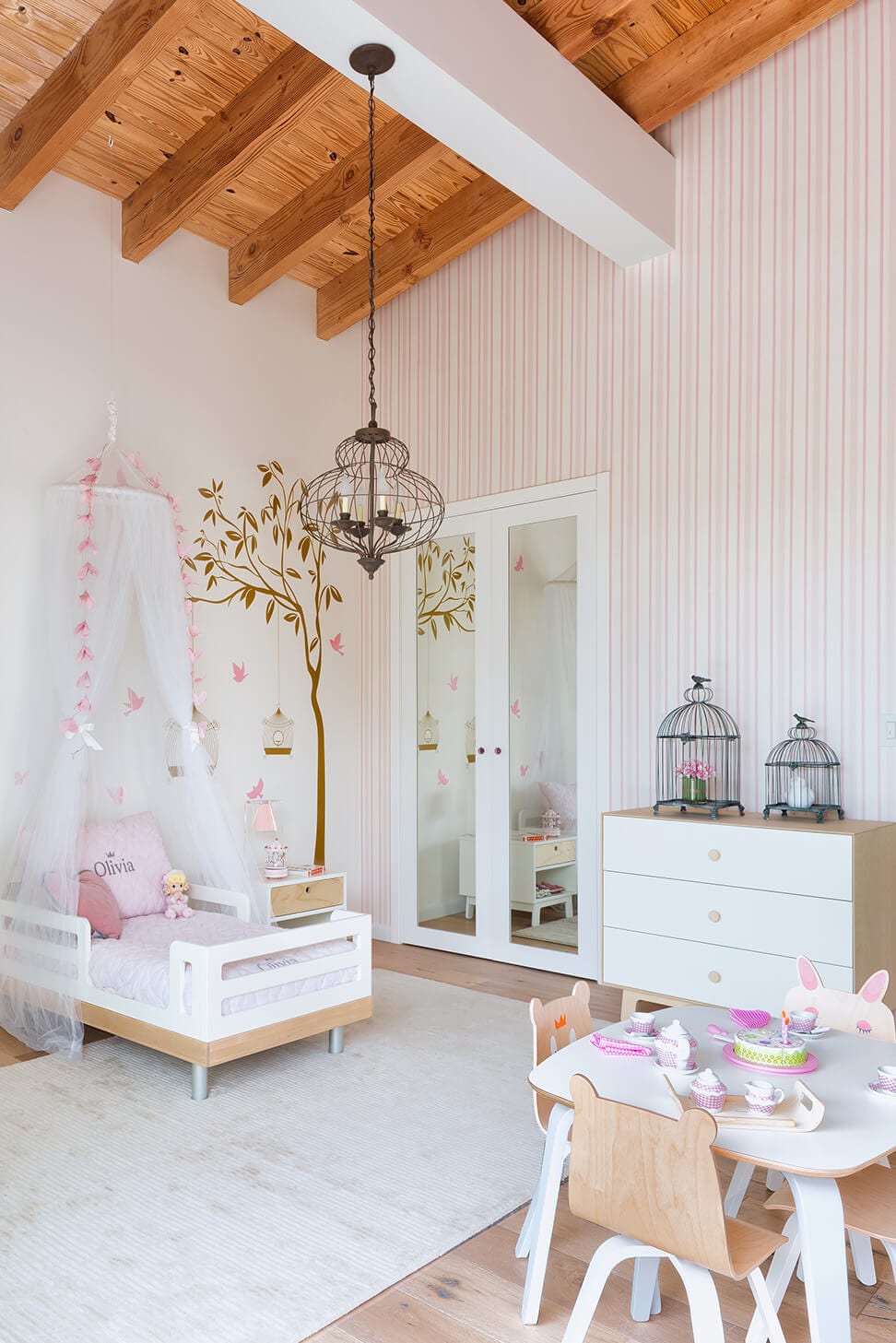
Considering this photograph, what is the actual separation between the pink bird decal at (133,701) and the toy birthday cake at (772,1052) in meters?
3.16

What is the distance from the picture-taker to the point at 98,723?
4281mm

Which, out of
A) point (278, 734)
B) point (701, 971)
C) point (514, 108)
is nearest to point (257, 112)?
point (514, 108)

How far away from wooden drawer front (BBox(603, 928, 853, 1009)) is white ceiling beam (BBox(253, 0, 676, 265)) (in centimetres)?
297

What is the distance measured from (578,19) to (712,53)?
2.32 ft

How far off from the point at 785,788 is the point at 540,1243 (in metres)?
2.37

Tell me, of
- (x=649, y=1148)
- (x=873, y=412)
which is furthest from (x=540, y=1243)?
(x=873, y=412)

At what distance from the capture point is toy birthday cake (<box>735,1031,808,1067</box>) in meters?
2.06

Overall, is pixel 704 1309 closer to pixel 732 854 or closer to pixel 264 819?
pixel 732 854

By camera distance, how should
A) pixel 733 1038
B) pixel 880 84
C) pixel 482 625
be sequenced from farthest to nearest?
pixel 482 625, pixel 880 84, pixel 733 1038

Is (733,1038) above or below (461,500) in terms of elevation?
below

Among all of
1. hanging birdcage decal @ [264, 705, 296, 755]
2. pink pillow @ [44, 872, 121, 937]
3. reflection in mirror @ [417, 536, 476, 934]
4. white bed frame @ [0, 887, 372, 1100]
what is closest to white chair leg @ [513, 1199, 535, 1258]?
white bed frame @ [0, 887, 372, 1100]

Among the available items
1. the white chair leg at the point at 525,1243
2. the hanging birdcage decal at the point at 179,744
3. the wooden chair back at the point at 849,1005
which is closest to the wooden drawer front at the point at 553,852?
the hanging birdcage decal at the point at 179,744

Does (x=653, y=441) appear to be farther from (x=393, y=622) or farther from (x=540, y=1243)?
(x=540, y=1243)

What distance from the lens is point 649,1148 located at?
1667mm
